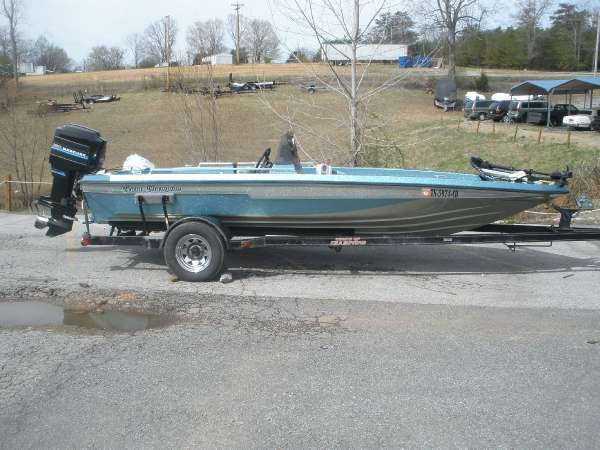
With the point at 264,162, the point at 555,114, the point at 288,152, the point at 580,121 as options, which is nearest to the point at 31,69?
the point at 555,114

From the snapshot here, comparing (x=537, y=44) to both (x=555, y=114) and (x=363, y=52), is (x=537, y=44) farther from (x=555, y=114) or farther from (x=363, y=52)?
(x=363, y=52)

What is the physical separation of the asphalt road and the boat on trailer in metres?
0.49

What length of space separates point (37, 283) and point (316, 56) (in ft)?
25.5

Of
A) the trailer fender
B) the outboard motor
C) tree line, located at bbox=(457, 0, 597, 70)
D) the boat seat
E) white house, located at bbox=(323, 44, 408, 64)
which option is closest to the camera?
the trailer fender

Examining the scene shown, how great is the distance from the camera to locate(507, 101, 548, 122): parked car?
116ft

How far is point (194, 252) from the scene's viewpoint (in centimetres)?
728

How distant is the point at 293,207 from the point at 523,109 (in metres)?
31.8

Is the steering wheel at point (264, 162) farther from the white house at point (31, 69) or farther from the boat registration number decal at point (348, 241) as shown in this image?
the white house at point (31, 69)

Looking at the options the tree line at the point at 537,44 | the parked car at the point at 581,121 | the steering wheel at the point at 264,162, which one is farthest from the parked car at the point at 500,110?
the tree line at the point at 537,44

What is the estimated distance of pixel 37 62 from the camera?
11100cm

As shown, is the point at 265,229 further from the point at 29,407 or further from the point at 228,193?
the point at 29,407

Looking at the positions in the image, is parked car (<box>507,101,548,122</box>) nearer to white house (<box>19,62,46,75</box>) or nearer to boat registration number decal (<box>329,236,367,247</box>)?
boat registration number decal (<box>329,236,367,247</box>)

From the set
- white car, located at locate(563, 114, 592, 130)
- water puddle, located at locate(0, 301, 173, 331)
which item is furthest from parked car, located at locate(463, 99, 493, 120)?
water puddle, located at locate(0, 301, 173, 331)

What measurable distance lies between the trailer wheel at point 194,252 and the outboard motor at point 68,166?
5.46ft
